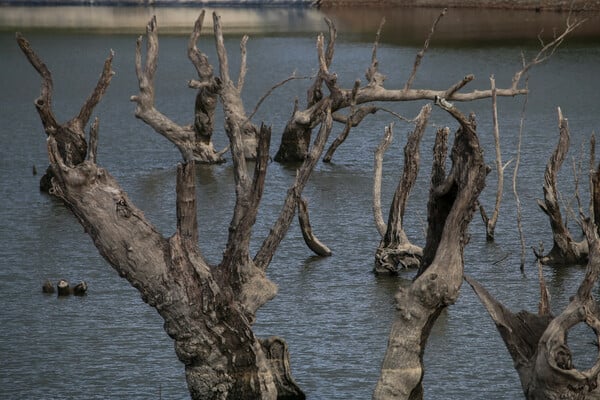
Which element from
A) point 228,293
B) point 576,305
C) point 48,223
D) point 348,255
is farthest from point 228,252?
point 48,223

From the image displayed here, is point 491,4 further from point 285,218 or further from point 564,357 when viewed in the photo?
point 564,357

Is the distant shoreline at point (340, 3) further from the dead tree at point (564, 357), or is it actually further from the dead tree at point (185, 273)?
the dead tree at point (185, 273)

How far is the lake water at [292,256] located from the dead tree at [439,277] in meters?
1.20

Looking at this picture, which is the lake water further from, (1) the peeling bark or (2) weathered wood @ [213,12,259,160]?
(1) the peeling bark

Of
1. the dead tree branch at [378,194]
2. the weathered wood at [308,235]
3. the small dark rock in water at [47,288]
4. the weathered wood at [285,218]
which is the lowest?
the small dark rock in water at [47,288]

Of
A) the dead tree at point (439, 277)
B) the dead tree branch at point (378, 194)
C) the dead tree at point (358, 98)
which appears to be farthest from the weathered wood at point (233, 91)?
the dead tree at point (439, 277)

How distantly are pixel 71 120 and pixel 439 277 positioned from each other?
564cm

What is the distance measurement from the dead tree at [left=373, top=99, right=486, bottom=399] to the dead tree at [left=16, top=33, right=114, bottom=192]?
238 centimetres

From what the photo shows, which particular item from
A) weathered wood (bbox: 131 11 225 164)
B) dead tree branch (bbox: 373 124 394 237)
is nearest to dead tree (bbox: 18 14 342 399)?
dead tree branch (bbox: 373 124 394 237)

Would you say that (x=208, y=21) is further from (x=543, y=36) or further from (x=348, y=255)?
(x=348, y=255)

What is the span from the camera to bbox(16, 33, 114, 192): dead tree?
30.5ft

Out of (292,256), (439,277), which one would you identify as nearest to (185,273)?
(439,277)

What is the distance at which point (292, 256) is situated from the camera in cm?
1307

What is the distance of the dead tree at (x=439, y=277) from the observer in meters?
7.58
